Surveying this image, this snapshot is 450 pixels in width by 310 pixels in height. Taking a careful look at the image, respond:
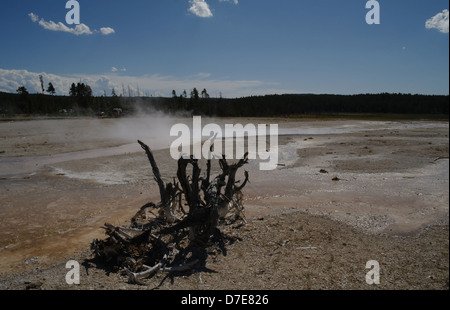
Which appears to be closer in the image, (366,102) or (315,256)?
(315,256)

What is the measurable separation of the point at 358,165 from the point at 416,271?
42.6ft

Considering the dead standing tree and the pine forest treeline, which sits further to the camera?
the pine forest treeline

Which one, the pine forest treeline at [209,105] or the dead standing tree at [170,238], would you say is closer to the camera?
the dead standing tree at [170,238]

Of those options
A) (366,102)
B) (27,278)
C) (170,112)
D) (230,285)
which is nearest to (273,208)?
(230,285)

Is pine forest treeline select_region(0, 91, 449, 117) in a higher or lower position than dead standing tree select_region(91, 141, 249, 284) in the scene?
higher

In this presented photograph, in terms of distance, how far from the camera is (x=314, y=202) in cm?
1132

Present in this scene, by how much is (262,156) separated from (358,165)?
6.14 m

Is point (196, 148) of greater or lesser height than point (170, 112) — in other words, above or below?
below

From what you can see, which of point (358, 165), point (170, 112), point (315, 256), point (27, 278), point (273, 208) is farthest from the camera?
point (170, 112)

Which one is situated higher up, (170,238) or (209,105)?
(209,105)

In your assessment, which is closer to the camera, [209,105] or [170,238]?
[170,238]

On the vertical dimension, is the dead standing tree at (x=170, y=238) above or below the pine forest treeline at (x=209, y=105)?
below

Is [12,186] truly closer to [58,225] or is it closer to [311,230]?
[58,225]
